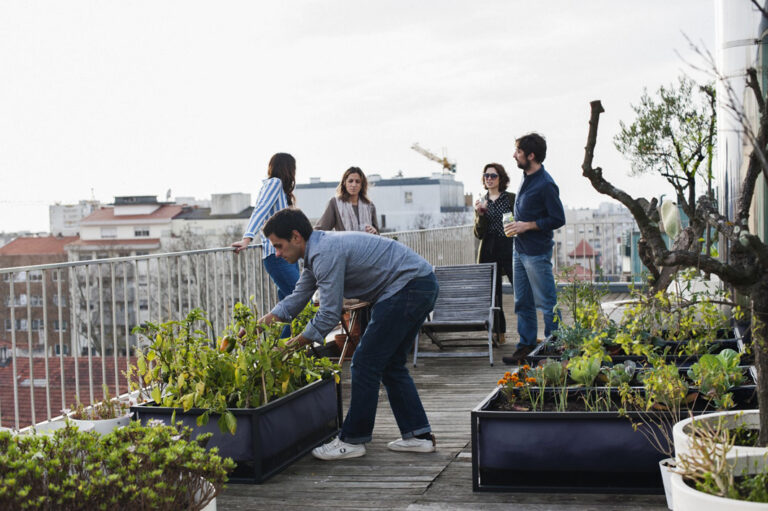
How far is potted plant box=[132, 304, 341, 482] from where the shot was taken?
416 cm

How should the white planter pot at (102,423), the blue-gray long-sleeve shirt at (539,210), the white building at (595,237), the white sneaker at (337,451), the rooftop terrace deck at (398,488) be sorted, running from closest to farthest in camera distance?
1. the rooftop terrace deck at (398,488)
2. the white planter pot at (102,423)
3. the white sneaker at (337,451)
4. the blue-gray long-sleeve shirt at (539,210)
5. the white building at (595,237)

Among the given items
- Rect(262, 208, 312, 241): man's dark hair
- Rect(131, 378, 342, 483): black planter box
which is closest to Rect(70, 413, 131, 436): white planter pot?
Rect(131, 378, 342, 483): black planter box

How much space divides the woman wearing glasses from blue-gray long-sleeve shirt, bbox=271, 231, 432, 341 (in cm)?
367

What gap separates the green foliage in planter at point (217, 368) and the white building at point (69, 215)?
94.1 metres

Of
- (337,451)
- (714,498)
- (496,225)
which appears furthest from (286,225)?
(496,225)

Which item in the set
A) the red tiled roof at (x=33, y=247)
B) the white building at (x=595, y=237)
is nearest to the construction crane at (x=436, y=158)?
the red tiled roof at (x=33, y=247)

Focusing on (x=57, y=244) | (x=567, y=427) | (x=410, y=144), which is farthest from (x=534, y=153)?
(x=410, y=144)

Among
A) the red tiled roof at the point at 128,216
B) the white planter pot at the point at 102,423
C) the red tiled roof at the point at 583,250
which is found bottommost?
the white planter pot at the point at 102,423

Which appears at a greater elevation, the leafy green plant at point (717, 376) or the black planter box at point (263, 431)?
the leafy green plant at point (717, 376)

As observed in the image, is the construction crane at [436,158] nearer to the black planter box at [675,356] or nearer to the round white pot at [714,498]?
the black planter box at [675,356]

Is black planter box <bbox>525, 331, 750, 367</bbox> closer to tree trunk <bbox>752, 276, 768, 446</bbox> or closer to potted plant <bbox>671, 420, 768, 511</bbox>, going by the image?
tree trunk <bbox>752, 276, 768, 446</bbox>

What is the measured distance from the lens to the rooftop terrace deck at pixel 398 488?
12.3 ft

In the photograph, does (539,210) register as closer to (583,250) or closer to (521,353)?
(521,353)

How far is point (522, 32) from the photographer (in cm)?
838
